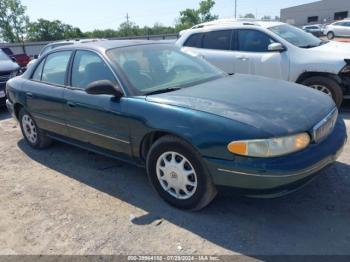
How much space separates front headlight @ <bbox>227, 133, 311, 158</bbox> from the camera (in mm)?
2920

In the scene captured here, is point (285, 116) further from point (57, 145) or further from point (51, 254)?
point (57, 145)

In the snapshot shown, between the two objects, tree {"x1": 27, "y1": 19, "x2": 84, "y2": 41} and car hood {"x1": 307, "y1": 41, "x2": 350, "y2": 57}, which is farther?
tree {"x1": 27, "y1": 19, "x2": 84, "y2": 41}

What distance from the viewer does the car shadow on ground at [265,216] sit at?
298cm

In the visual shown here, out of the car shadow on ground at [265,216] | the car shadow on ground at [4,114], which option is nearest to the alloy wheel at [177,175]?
the car shadow on ground at [265,216]

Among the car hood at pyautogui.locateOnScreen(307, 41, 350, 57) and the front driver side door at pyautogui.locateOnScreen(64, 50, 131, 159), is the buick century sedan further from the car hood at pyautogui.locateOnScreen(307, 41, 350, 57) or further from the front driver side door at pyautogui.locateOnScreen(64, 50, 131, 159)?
the car hood at pyautogui.locateOnScreen(307, 41, 350, 57)

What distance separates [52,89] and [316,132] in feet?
10.5

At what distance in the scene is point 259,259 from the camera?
111 inches

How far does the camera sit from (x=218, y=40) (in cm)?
750

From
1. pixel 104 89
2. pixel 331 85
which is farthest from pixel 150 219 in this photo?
pixel 331 85

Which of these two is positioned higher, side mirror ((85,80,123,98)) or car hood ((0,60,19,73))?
side mirror ((85,80,123,98))

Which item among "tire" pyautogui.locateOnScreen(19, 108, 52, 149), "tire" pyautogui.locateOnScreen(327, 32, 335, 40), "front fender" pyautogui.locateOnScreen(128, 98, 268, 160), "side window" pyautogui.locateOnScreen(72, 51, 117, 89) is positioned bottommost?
"tire" pyautogui.locateOnScreen(19, 108, 52, 149)

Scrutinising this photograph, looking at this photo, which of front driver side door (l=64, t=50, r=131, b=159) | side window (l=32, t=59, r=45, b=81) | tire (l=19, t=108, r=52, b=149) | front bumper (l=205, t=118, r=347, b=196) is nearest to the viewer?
front bumper (l=205, t=118, r=347, b=196)

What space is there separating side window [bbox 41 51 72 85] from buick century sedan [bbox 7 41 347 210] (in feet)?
0.05

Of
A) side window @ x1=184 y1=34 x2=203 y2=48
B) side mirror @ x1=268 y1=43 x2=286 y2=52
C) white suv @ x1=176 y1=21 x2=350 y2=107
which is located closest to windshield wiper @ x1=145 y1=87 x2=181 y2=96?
white suv @ x1=176 y1=21 x2=350 y2=107
